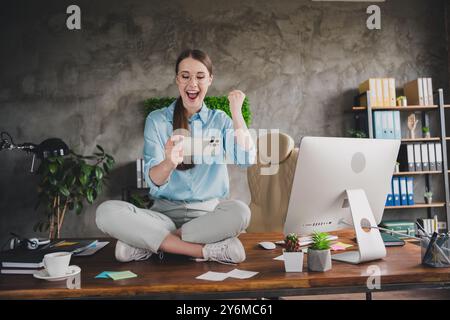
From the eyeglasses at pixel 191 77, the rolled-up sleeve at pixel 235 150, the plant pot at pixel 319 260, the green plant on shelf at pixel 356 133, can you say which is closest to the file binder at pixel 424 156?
the green plant on shelf at pixel 356 133

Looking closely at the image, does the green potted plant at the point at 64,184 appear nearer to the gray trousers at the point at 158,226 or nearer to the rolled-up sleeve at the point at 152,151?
the rolled-up sleeve at the point at 152,151

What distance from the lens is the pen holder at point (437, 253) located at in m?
1.03

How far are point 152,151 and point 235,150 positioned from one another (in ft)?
1.35

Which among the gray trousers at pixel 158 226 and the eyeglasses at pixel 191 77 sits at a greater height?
the eyeglasses at pixel 191 77

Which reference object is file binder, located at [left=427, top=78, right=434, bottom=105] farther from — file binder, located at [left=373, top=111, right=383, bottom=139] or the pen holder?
the pen holder

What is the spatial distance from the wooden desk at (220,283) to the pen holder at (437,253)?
0.11 ft

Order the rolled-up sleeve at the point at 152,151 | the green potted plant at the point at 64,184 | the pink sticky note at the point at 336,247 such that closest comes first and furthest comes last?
the pink sticky note at the point at 336,247 → the rolled-up sleeve at the point at 152,151 → the green potted plant at the point at 64,184

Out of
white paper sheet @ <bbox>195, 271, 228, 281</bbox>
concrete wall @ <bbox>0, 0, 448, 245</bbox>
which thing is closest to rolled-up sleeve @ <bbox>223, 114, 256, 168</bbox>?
white paper sheet @ <bbox>195, 271, 228, 281</bbox>

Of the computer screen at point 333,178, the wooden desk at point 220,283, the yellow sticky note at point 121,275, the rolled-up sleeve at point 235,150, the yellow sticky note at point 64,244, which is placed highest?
the rolled-up sleeve at point 235,150

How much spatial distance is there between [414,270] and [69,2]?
4.39 meters

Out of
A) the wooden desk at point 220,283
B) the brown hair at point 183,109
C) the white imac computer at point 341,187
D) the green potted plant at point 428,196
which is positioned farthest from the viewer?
the green potted plant at point 428,196

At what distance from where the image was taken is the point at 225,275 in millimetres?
974
